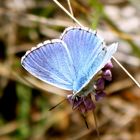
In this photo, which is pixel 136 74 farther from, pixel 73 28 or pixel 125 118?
pixel 73 28

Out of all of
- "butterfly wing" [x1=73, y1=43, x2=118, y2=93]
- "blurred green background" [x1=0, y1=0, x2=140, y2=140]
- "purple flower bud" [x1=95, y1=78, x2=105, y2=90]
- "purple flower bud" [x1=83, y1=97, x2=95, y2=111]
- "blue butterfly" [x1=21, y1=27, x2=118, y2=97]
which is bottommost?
A: "blurred green background" [x1=0, y1=0, x2=140, y2=140]

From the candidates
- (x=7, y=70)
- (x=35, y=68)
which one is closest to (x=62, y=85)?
(x=35, y=68)

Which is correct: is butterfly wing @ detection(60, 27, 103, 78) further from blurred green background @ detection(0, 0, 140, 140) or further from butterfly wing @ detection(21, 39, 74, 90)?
blurred green background @ detection(0, 0, 140, 140)

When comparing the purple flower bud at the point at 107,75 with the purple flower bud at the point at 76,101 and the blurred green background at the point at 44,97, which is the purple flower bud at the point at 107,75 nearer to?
the purple flower bud at the point at 76,101

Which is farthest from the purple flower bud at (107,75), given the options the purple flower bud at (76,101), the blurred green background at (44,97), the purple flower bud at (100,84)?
the blurred green background at (44,97)

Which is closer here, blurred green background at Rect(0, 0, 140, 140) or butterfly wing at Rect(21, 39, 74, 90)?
butterfly wing at Rect(21, 39, 74, 90)

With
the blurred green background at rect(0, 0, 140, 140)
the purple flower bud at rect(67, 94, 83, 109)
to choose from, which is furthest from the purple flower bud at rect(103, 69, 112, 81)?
the blurred green background at rect(0, 0, 140, 140)

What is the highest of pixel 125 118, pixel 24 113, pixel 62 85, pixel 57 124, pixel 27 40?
pixel 62 85

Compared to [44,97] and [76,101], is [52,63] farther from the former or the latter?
[44,97]

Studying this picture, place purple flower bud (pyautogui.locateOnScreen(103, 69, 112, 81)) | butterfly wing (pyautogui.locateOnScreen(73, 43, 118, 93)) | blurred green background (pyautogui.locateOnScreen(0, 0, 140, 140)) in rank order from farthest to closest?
blurred green background (pyautogui.locateOnScreen(0, 0, 140, 140)) < purple flower bud (pyautogui.locateOnScreen(103, 69, 112, 81)) < butterfly wing (pyautogui.locateOnScreen(73, 43, 118, 93))
